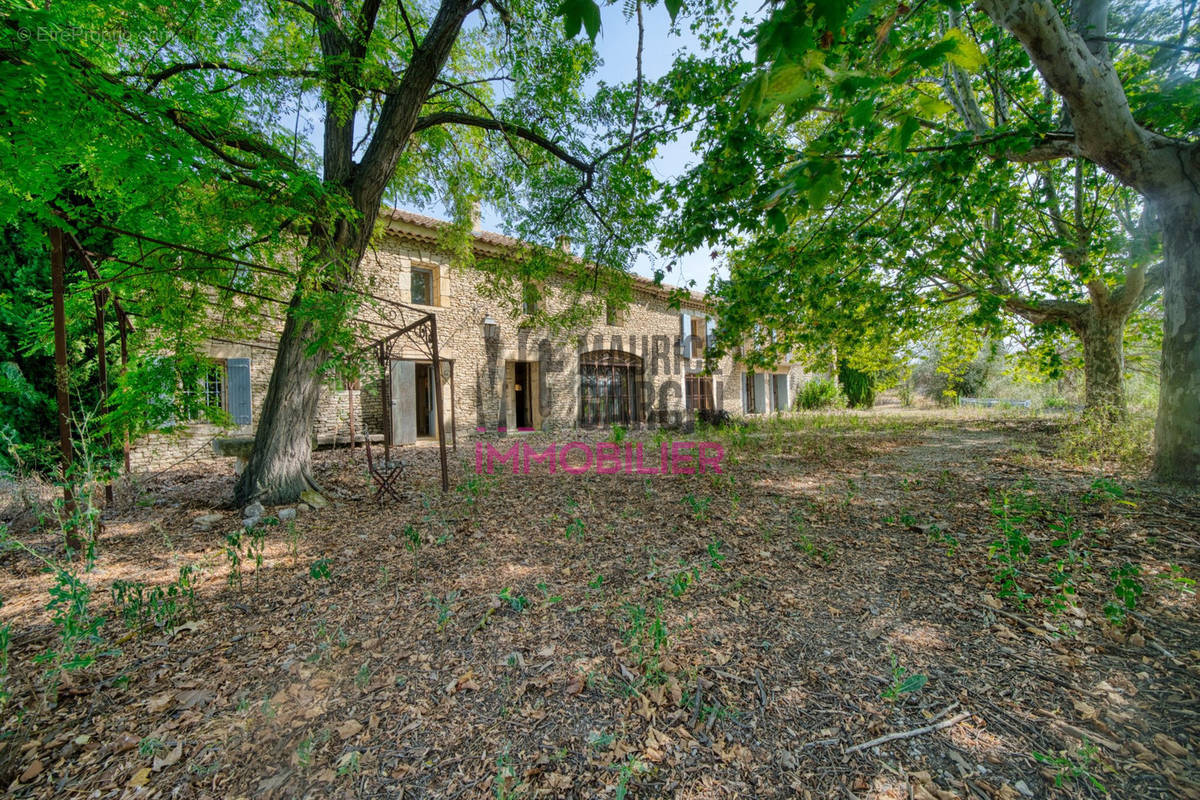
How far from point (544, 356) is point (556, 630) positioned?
9451 millimetres

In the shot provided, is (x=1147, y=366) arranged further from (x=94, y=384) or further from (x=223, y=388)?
(x=94, y=384)

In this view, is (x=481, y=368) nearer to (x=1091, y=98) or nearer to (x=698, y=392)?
(x=698, y=392)

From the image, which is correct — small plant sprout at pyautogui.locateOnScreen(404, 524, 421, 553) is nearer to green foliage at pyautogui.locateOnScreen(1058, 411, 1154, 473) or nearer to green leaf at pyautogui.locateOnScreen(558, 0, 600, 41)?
green leaf at pyautogui.locateOnScreen(558, 0, 600, 41)

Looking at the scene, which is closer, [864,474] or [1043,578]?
[1043,578]

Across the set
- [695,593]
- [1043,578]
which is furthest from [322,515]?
[1043,578]

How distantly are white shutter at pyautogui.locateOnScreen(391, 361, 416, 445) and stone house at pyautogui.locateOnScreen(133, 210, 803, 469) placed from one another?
22 millimetres

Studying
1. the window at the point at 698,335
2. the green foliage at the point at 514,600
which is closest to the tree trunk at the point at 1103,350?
the green foliage at the point at 514,600

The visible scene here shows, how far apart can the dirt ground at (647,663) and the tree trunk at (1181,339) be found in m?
0.42

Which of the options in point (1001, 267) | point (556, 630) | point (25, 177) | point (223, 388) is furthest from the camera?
point (223, 388)

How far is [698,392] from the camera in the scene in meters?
15.3

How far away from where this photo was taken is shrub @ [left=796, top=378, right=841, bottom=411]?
18281mm

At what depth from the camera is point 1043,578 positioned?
2.39m

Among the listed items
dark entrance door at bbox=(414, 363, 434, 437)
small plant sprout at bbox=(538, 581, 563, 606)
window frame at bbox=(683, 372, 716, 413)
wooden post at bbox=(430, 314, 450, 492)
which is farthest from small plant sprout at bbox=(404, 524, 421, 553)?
window frame at bbox=(683, 372, 716, 413)

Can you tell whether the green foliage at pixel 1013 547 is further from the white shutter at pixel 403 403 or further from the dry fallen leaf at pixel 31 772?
the white shutter at pixel 403 403
